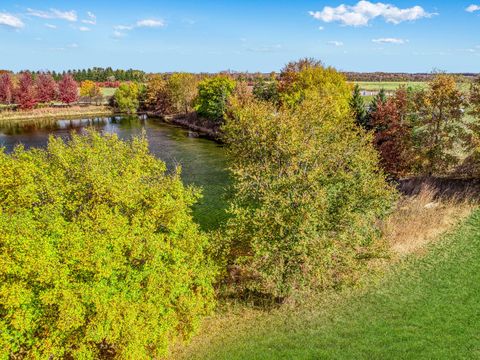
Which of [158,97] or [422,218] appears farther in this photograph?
[158,97]

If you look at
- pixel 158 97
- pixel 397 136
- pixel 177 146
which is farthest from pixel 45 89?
pixel 397 136

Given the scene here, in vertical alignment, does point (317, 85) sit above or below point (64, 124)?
above

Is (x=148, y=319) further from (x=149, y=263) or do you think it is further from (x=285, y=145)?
(x=285, y=145)

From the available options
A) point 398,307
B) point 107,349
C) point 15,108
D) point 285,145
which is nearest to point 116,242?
point 107,349

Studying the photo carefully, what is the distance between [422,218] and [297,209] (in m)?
17.0

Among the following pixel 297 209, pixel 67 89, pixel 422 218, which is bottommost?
pixel 422 218

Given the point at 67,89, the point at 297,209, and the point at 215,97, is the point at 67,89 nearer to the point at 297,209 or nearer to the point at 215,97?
the point at 215,97

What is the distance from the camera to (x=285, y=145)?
2459cm

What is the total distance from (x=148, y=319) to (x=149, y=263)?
2371 mm

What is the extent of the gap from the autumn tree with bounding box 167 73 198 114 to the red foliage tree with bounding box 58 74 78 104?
42630mm

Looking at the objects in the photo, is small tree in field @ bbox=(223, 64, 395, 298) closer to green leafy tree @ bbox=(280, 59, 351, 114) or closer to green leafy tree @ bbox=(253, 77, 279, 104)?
green leafy tree @ bbox=(280, 59, 351, 114)

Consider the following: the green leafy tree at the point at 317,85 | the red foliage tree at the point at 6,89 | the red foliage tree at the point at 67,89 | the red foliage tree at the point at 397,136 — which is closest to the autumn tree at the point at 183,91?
the red foliage tree at the point at 67,89

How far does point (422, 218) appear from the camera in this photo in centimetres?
3309

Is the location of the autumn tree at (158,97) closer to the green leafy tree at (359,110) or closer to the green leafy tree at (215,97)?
the green leafy tree at (215,97)
